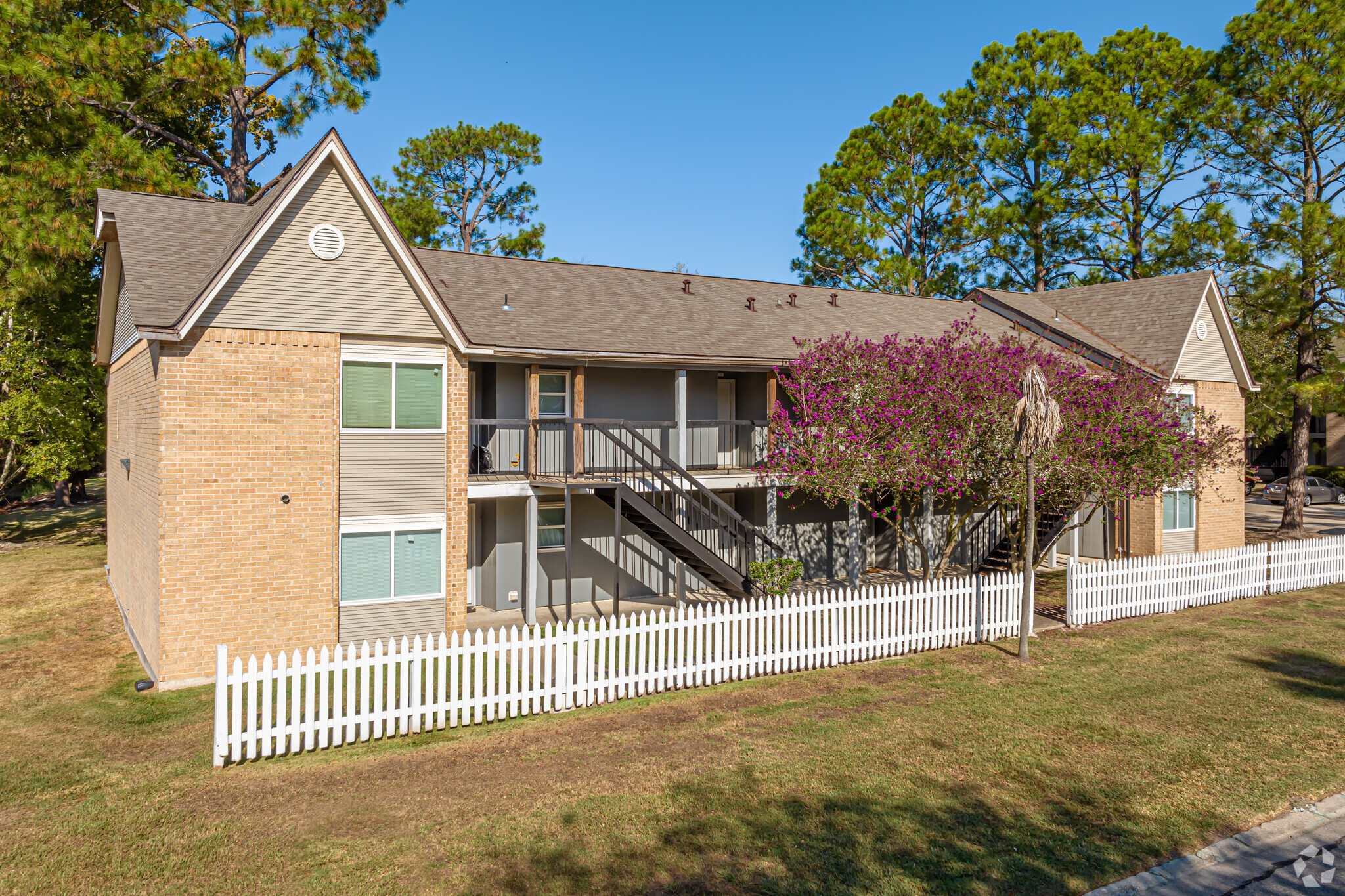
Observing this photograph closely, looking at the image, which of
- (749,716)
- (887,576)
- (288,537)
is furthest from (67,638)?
(887,576)

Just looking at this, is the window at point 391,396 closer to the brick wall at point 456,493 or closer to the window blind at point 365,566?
the brick wall at point 456,493

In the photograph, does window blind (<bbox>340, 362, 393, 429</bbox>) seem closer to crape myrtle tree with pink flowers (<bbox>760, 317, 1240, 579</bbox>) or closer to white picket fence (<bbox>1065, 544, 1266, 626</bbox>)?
crape myrtle tree with pink flowers (<bbox>760, 317, 1240, 579</bbox>)

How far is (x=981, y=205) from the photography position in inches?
1656

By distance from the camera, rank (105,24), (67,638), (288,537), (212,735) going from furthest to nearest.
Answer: (105,24) → (67,638) → (288,537) → (212,735)

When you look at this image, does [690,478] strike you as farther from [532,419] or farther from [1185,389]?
[1185,389]

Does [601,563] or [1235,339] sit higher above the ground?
[1235,339]

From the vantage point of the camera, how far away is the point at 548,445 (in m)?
17.3

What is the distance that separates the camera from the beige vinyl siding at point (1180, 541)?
23312 mm

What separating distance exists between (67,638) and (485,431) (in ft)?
28.8

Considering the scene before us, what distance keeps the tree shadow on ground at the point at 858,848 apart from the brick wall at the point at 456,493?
7497 millimetres

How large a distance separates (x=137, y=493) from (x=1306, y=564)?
85.8 ft

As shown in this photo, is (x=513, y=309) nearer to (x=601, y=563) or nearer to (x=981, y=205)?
(x=601, y=563)

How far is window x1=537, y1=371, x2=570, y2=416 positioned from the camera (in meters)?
18.7

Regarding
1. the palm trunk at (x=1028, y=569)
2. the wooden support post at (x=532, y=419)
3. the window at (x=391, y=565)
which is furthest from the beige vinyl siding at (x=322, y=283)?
the palm trunk at (x=1028, y=569)
